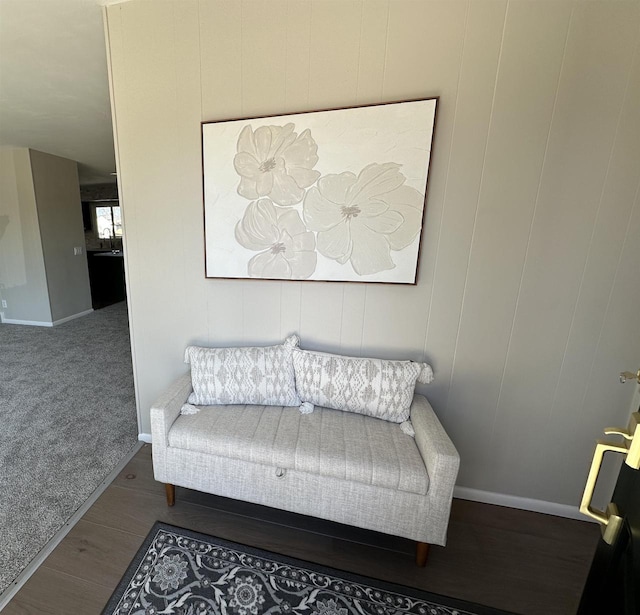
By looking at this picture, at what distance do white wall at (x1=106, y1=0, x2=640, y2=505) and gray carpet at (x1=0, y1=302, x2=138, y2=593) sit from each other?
114 centimetres

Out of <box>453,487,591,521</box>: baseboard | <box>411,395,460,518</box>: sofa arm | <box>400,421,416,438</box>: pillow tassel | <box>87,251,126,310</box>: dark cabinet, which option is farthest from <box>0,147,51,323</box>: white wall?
<box>453,487,591,521</box>: baseboard

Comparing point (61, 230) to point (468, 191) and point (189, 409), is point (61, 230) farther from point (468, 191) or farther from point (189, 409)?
point (468, 191)

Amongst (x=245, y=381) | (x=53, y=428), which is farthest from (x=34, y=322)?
(x=245, y=381)

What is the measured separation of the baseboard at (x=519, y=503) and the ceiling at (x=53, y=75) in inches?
132

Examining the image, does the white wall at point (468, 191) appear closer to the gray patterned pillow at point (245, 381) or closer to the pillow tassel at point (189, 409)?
the gray patterned pillow at point (245, 381)

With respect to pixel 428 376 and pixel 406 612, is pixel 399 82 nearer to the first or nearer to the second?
pixel 428 376

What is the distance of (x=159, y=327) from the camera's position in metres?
1.99

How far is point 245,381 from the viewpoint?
5.56ft

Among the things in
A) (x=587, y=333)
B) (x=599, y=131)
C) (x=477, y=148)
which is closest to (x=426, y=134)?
(x=477, y=148)

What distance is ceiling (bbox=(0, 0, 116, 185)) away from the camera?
1619 mm

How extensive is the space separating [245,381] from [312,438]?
0.50 meters

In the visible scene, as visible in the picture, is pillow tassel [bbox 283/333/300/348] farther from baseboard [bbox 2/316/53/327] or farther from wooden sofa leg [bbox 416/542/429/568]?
baseboard [bbox 2/316/53/327]

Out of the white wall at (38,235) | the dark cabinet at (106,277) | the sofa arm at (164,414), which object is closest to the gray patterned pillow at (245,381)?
the sofa arm at (164,414)

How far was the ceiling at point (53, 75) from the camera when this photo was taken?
1619mm
